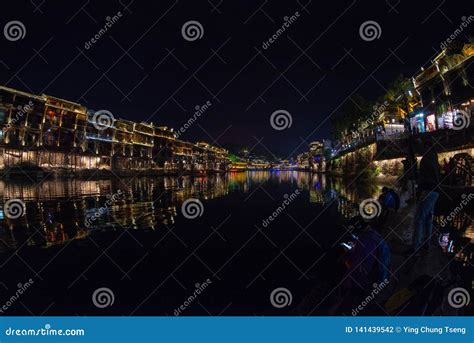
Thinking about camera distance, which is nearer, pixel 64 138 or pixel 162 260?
pixel 162 260

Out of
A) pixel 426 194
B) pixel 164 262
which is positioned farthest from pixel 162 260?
pixel 426 194

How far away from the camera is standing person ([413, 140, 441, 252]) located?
687 cm

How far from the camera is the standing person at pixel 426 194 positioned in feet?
22.5

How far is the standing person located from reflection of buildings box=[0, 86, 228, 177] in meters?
40.3

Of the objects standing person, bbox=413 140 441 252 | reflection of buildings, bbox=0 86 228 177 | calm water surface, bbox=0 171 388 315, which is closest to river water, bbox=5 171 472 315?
calm water surface, bbox=0 171 388 315

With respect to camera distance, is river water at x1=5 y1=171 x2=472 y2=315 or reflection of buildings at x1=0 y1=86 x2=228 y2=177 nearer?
river water at x1=5 y1=171 x2=472 y2=315

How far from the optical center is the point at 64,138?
78.2 meters

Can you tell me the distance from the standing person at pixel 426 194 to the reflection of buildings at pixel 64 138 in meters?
40.3

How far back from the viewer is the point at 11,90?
2367 inches

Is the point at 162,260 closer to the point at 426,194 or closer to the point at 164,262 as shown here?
the point at 164,262

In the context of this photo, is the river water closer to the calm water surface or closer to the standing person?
the calm water surface

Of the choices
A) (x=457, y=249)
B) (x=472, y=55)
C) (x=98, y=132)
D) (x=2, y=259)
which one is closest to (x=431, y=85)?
(x=472, y=55)

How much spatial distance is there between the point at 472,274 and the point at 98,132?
96523 mm

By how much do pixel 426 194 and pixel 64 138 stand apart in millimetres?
82759
